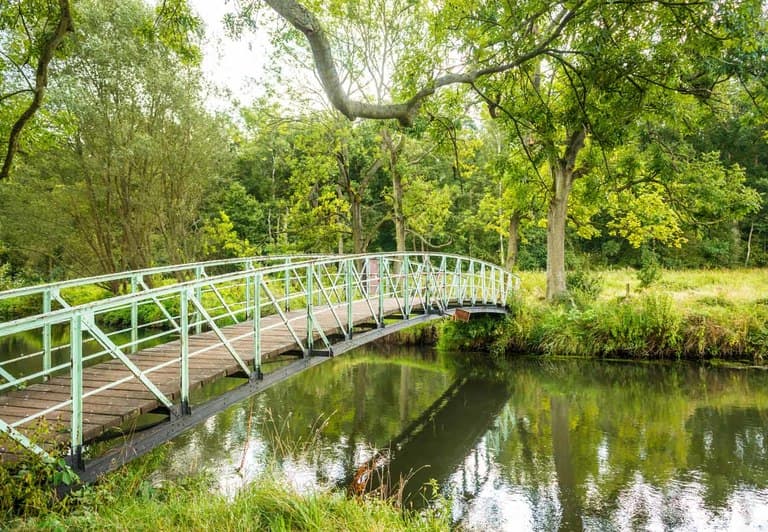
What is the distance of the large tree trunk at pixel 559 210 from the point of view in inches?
650

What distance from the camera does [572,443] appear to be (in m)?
9.24

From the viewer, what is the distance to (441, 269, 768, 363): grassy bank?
46.9ft

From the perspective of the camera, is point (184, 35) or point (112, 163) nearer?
point (184, 35)

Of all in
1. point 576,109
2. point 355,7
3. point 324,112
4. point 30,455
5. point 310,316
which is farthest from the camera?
point 324,112

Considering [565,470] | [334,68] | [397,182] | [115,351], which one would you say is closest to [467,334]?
[397,182]

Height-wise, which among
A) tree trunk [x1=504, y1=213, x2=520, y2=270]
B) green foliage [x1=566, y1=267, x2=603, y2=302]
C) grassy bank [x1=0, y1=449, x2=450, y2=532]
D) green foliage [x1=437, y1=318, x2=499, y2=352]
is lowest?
green foliage [x1=437, y1=318, x2=499, y2=352]

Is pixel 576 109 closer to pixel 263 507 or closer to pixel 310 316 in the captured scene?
pixel 310 316

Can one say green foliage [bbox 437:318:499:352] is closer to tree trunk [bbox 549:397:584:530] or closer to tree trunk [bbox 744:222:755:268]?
tree trunk [bbox 549:397:584:530]

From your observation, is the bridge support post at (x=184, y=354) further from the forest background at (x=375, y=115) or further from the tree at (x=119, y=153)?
the tree at (x=119, y=153)

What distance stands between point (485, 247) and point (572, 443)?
1011 inches

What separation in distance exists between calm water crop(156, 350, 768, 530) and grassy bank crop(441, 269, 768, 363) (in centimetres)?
78

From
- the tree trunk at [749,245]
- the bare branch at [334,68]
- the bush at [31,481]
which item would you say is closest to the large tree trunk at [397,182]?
the bare branch at [334,68]

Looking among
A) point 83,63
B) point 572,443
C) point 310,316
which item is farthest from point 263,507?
point 83,63

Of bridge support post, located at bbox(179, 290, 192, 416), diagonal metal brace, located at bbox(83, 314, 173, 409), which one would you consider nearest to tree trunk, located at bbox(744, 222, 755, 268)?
bridge support post, located at bbox(179, 290, 192, 416)
